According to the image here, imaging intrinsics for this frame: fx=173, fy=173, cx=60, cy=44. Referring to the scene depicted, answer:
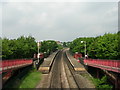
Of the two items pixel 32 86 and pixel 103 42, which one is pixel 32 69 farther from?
pixel 103 42

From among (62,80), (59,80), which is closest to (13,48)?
(59,80)

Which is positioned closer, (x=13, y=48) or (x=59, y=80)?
(x=59, y=80)

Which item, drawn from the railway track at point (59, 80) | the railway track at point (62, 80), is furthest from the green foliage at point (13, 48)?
the railway track at point (59, 80)

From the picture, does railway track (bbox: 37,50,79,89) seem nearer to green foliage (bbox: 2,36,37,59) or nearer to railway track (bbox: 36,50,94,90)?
railway track (bbox: 36,50,94,90)

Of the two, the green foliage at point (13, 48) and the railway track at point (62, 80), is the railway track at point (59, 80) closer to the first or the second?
the railway track at point (62, 80)

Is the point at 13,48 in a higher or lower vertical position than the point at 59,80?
higher

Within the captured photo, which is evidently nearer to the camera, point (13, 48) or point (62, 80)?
point (62, 80)

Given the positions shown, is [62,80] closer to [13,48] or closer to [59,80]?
[59,80]

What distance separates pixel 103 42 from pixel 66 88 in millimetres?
24705

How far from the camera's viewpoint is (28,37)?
70812 mm

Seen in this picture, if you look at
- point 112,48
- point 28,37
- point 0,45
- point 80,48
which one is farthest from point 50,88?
point 80,48

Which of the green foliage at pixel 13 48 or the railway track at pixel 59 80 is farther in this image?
the green foliage at pixel 13 48

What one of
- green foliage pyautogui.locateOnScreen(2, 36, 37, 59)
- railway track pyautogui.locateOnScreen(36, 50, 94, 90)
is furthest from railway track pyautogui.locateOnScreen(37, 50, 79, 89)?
green foliage pyautogui.locateOnScreen(2, 36, 37, 59)

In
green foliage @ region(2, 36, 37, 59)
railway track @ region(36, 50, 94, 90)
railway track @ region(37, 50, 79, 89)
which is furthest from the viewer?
green foliage @ region(2, 36, 37, 59)
